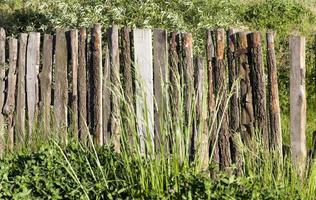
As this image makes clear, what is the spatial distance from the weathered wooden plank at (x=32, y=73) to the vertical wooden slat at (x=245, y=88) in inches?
82.3

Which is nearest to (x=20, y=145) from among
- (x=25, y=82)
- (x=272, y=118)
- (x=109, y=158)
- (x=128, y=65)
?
(x=25, y=82)

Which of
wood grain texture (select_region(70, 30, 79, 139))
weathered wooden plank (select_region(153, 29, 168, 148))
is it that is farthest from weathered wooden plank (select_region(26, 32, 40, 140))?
weathered wooden plank (select_region(153, 29, 168, 148))

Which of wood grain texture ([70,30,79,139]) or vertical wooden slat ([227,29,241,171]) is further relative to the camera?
wood grain texture ([70,30,79,139])

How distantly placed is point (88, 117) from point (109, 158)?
1.47m

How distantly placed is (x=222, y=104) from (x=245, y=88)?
237 millimetres

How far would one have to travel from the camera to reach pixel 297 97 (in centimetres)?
545

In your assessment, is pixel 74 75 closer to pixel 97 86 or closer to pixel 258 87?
pixel 97 86

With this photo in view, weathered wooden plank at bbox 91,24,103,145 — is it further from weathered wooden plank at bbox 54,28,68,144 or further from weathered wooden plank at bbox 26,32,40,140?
weathered wooden plank at bbox 26,32,40,140

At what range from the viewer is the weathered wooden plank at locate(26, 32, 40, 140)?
6.54m

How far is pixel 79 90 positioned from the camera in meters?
6.28

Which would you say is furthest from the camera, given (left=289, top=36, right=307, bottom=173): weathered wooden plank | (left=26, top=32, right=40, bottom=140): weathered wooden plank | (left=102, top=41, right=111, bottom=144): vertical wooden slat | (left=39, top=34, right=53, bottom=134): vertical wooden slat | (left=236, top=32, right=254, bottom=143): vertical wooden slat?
(left=26, top=32, right=40, bottom=140): weathered wooden plank

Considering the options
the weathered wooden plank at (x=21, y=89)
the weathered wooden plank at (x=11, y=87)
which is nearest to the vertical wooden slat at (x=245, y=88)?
the weathered wooden plank at (x=21, y=89)

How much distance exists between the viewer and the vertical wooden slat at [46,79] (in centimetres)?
643

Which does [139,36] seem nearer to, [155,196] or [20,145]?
[20,145]
